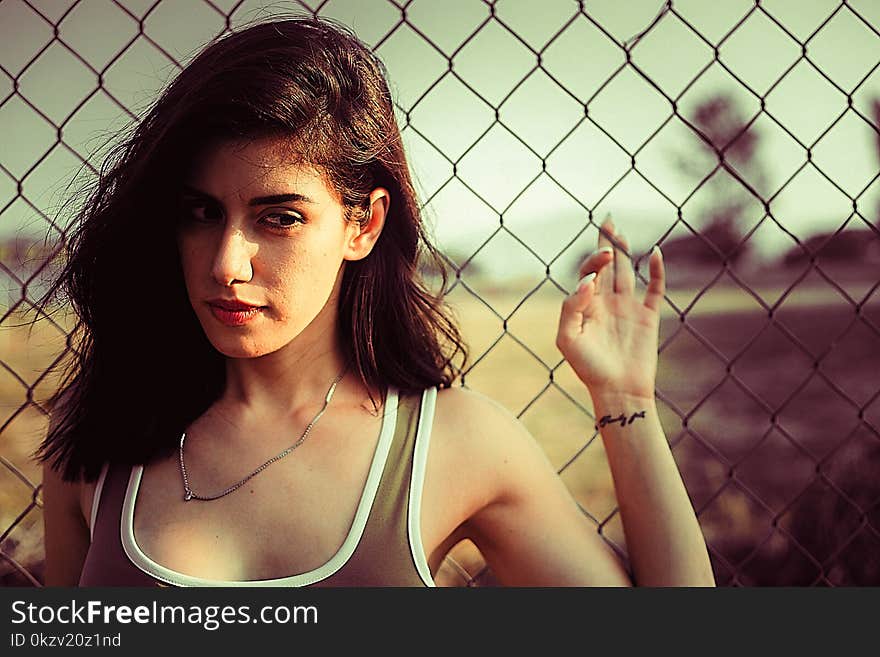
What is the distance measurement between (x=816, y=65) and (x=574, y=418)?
2.01 metres

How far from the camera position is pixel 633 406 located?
1.39 meters

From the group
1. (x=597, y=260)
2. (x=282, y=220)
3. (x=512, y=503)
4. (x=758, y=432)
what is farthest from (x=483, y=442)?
(x=758, y=432)

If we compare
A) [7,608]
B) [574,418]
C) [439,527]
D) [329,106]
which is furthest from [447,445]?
[574,418]

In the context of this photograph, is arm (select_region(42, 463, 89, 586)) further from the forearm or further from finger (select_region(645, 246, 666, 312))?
finger (select_region(645, 246, 666, 312))

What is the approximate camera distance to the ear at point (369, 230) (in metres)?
1.33

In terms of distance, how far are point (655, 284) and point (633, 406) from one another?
0.19 meters

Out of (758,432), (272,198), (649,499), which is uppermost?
(758,432)

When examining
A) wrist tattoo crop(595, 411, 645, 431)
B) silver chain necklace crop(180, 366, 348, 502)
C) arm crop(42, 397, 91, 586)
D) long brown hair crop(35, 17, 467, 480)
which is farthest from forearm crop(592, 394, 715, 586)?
arm crop(42, 397, 91, 586)

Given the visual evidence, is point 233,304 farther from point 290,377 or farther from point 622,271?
point 622,271

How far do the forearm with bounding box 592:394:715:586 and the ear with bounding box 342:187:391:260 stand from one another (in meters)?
0.41

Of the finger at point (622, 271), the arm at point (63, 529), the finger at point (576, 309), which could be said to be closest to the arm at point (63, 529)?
the arm at point (63, 529)

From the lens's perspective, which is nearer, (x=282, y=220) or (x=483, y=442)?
(x=282, y=220)

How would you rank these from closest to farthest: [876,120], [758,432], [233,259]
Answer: [233,259]
[876,120]
[758,432]

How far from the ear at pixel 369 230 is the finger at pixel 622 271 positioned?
1.18 ft
